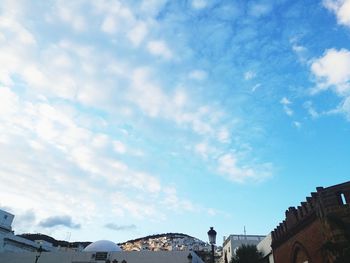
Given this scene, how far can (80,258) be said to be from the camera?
45.7 m

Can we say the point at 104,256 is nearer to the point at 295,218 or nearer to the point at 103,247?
the point at 103,247

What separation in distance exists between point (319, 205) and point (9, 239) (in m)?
60.4

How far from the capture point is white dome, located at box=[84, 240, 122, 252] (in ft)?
158

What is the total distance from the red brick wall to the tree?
10335mm

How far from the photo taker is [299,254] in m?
20.5

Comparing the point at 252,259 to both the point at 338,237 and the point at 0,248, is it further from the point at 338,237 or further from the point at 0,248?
the point at 0,248

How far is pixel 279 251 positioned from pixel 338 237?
406 inches

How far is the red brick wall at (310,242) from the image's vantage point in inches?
671

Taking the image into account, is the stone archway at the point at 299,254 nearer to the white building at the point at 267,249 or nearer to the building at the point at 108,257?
the white building at the point at 267,249

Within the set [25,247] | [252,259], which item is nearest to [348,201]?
[252,259]

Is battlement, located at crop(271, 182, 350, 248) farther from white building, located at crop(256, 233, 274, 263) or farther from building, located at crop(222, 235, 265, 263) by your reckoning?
Answer: building, located at crop(222, 235, 265, 263)

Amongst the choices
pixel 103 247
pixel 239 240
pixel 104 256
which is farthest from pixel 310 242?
pixel 239 240

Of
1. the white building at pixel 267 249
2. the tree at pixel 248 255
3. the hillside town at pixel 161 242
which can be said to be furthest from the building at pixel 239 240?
the hillside town at pixel 161 242

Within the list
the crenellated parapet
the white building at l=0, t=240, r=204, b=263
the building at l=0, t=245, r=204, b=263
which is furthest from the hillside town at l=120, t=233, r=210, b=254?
the crenellated parapet
